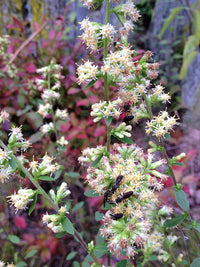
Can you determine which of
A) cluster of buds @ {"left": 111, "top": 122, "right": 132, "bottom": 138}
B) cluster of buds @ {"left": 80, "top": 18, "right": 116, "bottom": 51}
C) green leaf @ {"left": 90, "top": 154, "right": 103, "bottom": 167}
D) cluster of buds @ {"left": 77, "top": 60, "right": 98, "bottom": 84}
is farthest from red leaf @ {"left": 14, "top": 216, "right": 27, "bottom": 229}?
cluster of buds @ {"left": 80, "top": 18, "right": 116, "bottom": 51}

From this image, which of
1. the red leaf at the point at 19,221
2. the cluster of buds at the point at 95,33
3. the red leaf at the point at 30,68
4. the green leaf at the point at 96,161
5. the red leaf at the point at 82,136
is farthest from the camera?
the red leaf at the point at 30,68

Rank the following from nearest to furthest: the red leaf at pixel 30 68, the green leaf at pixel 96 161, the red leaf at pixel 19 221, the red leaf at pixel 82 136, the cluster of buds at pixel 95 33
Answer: the cluster of buds at pixel 95 33, the green leaf at pixel 96 161, the red leaf at pixel 19 221, the red leaf at pixel 82 136, the red leaf at pixel 30 68

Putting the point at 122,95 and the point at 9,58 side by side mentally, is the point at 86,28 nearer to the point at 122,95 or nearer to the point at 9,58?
the point at 122,95

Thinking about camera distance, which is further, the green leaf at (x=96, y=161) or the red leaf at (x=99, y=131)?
the red leaf at (x=99, y=131)

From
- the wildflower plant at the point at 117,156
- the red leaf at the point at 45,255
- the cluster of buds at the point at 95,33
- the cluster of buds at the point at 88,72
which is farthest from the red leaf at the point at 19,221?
the cluster of buds at the point at 95,33

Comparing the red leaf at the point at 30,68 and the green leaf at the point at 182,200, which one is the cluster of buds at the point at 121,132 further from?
the red leaf at the point at 30,68

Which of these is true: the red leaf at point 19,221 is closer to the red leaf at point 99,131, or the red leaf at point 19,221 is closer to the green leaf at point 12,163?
the red leaf at point 99,131

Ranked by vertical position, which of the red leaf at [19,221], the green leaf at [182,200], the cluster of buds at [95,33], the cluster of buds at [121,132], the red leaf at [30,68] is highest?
the cluster of buds at [95,33]

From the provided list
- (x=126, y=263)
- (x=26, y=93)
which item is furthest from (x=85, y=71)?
(x=26, y=93)

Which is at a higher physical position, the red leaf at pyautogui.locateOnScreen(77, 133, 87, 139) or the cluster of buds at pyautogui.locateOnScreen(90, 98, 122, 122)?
the cluster of buds at pyautogui.locateOnScreen(90, 98, 122, 122)

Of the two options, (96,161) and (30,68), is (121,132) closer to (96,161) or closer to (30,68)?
(96,161)

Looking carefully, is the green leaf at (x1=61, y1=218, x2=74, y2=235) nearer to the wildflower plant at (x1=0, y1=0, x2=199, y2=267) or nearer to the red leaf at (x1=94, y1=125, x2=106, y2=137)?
the wildflower plant at (x1=0, y1=0, x2=199, y2=267)

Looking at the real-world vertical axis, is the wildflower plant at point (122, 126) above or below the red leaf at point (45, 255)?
above
